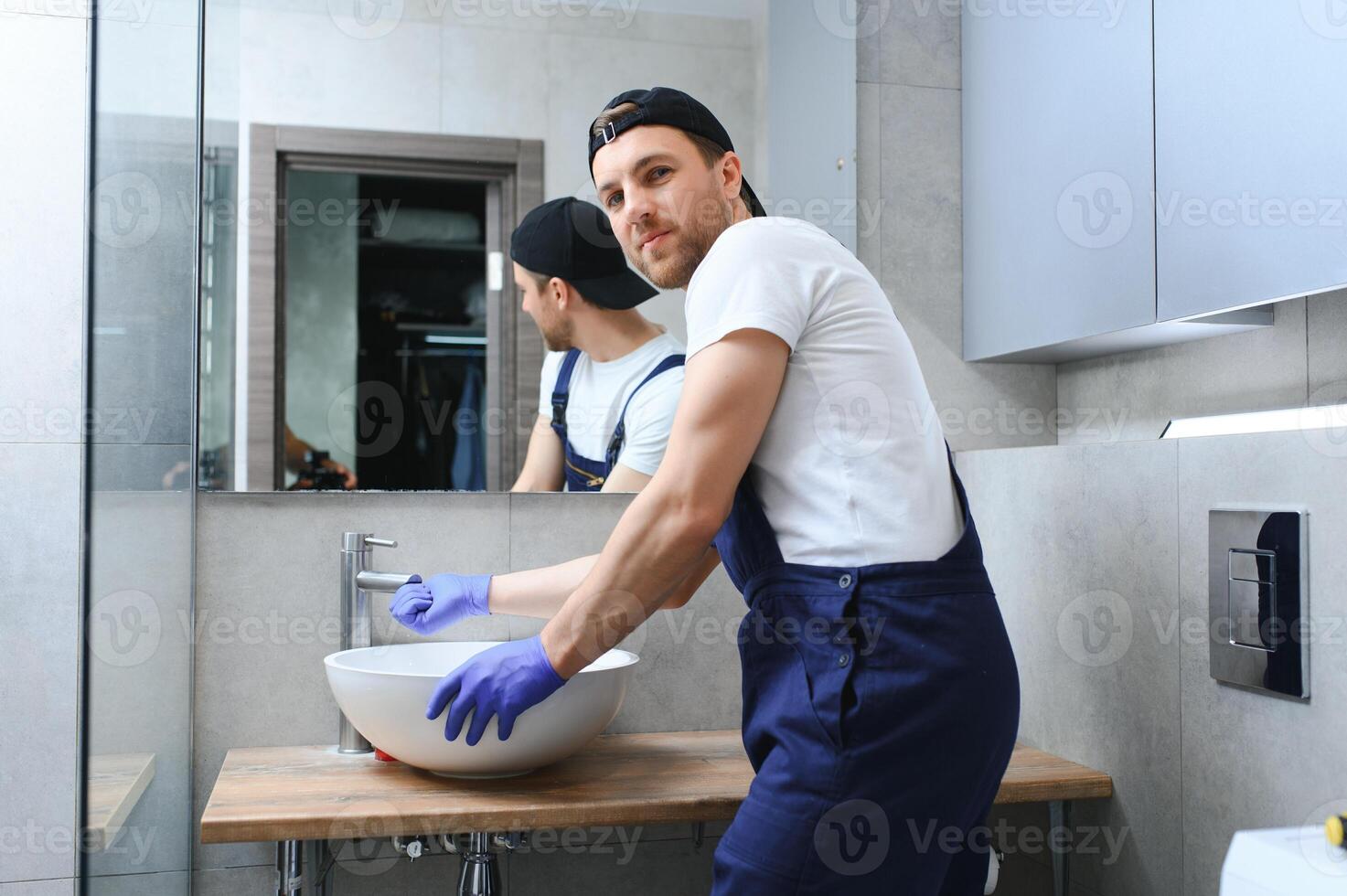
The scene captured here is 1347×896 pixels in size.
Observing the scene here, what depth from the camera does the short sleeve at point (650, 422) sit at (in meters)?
1.69

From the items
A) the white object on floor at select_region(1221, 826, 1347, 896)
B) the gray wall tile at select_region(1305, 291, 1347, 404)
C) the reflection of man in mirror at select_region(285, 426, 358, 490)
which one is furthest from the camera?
the reflection of man in mirror at select_region(285, 426, 358, 490)

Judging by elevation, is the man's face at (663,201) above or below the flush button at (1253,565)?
above

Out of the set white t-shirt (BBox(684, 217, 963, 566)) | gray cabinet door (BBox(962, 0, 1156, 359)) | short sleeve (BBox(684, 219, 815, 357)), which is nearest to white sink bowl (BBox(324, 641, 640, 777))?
white t-shirt (BBox(684, 217, 963, 566))

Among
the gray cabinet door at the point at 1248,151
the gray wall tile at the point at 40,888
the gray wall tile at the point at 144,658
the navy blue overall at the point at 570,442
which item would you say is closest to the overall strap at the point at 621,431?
the navy blue overall at the point at 570,442

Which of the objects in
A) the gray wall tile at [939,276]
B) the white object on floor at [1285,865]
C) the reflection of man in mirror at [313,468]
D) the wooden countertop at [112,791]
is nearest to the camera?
the white object on floor at [1285,865]

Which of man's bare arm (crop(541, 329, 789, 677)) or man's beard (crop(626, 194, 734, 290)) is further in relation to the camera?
man's beard (crop(626, 194, 734, 290))

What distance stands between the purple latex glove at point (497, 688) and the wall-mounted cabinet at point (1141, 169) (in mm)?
900

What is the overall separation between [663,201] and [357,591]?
706mm

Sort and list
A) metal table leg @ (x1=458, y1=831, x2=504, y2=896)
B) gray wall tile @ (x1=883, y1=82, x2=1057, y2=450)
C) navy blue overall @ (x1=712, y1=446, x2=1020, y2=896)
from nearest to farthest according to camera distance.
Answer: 1. navy blue overall @ (x1=712, y1=446, x2=1020, y2=896)
2. metal table leg @ (x1=458, y1=831, x2=504, y2=896)
3. gray wall tile @ (x1=883, y1=82, x2=1057, y2=450)

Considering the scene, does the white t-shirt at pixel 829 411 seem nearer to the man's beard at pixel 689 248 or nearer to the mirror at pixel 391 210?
the man's beard at pixel 689 248

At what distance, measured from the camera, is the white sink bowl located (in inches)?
51.6

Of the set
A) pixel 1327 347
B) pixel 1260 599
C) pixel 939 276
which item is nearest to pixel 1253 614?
pixel 1260 599

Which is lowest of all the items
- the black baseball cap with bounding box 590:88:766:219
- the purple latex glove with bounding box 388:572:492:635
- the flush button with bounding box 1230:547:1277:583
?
the purple latex glove with bounding box 388:572:492:635

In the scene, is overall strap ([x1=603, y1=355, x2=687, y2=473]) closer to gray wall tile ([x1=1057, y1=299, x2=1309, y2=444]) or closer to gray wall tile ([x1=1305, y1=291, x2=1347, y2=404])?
gray wall tile ([x1=1057, y1=299, x2=1309, y2=444])
